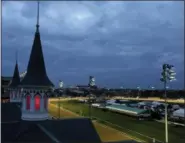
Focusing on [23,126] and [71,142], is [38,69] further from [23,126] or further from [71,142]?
[71,142]

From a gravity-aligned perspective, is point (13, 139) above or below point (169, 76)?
below

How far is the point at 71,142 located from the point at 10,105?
16.8 metres

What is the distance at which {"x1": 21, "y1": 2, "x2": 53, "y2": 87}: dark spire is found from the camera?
34.2 meters

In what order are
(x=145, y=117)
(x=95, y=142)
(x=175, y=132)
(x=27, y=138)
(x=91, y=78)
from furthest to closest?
1. (x=145, y=117)
2. (x=175, y=132)
3. (x=91, y=78)
4. (x=95, y=142)
5. (x=27, y=138)

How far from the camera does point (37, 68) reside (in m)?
35.1

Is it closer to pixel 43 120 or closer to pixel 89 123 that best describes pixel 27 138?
pixel 43 120

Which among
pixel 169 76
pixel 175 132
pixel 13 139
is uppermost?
pixel 169 76

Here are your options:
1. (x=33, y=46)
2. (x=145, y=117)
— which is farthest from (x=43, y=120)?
(x=145, y=117)

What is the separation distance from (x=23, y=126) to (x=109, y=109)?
79.7 m

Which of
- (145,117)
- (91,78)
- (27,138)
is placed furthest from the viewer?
(145,117)

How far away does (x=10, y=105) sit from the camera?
43969 mm

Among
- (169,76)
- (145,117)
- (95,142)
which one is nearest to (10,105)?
(95,142)

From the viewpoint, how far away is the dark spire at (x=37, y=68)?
34188 mm

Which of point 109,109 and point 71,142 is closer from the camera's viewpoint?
point 71,142
